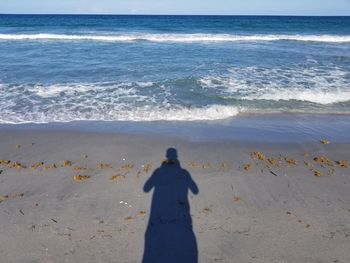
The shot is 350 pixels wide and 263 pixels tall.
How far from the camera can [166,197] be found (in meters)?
A: 5.61

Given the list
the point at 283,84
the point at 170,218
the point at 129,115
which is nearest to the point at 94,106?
the point at 129,115

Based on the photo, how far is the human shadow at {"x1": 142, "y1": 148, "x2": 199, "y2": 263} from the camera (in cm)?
436

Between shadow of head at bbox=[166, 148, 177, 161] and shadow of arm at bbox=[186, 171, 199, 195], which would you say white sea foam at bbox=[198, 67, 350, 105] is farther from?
shadow of arm at bbox=[186, 171, 199, 195]

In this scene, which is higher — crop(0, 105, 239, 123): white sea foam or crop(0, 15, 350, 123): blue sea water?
crop(0, 15, 350, 123): blue sea water

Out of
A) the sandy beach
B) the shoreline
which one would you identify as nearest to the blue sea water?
the shoreline

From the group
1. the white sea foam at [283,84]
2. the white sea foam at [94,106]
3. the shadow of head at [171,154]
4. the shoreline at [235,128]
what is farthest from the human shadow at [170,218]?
the white sea foam at [283,84]

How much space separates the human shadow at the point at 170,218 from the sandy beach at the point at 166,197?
1.5 inches

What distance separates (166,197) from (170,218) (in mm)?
588

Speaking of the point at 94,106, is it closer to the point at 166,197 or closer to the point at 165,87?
the point at 165,87

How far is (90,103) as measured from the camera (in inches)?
425

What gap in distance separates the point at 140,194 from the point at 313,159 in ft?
12.2

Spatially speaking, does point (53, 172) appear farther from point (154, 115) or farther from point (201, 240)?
point (154, 115)

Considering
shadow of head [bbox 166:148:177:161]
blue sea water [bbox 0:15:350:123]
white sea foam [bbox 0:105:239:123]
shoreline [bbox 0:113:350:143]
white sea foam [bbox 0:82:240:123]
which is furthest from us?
blue sea water [bbox 0:15:350:123]

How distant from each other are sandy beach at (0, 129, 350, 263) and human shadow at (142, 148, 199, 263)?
0.12ft
